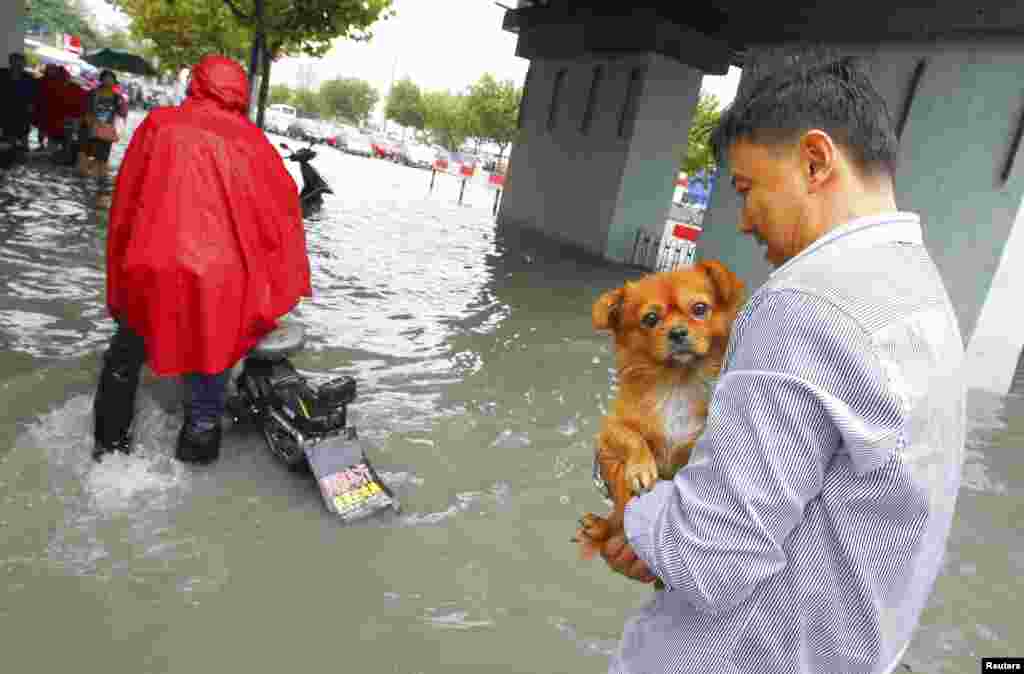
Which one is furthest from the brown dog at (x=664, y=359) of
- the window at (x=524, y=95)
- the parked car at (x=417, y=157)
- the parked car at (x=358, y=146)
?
the parked car at (x=417, y=157)

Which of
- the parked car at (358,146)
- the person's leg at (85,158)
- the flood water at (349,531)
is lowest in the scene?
the flood water at (349,531)

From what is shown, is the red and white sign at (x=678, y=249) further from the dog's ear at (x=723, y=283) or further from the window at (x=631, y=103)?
the dog's ear at (x=723, y=283)

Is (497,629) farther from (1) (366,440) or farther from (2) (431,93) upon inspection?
(2) (431,93)

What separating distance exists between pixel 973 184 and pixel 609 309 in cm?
886

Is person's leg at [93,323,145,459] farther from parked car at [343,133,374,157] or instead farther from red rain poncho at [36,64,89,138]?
parked car at [343,133,374,157]

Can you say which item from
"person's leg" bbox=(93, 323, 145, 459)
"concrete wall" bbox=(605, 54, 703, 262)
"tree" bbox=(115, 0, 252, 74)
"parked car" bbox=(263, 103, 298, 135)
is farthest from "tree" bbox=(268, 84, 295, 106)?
"person's leg" bbox=(93, 323, 145, 459)

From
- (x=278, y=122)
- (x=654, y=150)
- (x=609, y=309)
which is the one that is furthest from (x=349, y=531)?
(x=278, y=122)

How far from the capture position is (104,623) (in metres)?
2.94

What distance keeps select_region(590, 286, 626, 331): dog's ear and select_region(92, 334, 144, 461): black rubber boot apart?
114 inches

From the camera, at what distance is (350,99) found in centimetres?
9125

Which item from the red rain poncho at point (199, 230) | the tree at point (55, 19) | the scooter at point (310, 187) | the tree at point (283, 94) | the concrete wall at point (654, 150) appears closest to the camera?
the red rain poncho at point (199, 230)

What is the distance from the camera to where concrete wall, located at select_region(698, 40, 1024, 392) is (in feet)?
29.0

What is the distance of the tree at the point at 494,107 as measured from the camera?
49.5 m

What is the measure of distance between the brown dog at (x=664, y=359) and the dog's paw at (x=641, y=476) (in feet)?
0.05
